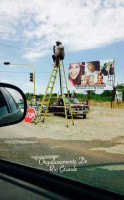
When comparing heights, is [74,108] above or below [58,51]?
below

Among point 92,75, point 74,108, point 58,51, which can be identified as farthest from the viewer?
point 92,75

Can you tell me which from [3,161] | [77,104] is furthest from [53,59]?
[3,161]

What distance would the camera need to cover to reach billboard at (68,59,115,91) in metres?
42.3

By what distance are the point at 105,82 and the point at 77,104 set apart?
69.4 feet

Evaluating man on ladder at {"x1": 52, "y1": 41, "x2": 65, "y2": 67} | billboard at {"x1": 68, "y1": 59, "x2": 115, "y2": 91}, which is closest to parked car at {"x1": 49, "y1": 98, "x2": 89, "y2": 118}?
man on ladder at {"x1": 52, "y1": 41, "x2": 65, "y2": 67}

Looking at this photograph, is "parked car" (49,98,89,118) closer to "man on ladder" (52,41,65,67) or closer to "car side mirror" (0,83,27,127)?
"man on ladder" (52,41,65,67)

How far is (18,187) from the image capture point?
1.72m

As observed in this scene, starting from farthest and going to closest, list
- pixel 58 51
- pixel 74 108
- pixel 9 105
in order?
pixel 74 108
pixel 58 51
pixel 9 105

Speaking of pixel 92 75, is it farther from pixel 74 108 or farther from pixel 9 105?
pixel 9 105

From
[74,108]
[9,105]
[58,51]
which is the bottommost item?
[74,108]

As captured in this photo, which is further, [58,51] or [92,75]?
[92,75]

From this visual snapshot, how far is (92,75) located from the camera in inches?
1772

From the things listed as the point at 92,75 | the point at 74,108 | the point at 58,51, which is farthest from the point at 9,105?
the point at 92,75

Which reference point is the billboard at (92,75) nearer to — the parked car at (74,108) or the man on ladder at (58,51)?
the parked car at (74,108)
